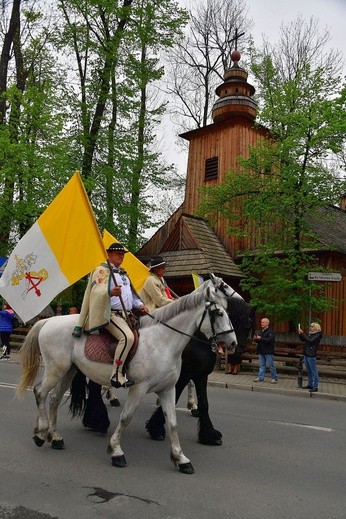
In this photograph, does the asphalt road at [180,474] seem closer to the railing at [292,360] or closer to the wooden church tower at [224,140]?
the railing at [292,360]

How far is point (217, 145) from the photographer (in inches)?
1005

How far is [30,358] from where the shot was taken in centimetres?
685

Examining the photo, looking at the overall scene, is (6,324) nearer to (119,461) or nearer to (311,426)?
(311,426)

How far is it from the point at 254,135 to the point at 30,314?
2052 centimetres

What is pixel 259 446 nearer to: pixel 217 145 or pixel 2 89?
pixel 217 145

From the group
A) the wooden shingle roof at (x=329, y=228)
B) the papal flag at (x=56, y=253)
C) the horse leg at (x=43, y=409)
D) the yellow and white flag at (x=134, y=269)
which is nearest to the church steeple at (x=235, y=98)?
the wooden shingle roof at (x=329, y=228)

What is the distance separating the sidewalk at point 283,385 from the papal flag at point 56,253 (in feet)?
24.8

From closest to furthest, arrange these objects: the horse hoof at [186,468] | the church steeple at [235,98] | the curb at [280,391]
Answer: the horse hoof at [186,468] → the curb at [280,391] → the church steeple at [235,98]

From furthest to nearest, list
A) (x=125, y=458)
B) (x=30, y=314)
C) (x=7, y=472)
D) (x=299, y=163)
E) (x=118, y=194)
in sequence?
1. (x=118, y=194)
2. (x=299, y=163)
3. (x=30, y=314)
4. (x=125, y=458)
5. (x=7, y=472)

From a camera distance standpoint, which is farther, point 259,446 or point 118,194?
point 118,194

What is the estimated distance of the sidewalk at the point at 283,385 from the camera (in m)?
12.4

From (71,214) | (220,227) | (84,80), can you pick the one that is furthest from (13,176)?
(71,214)

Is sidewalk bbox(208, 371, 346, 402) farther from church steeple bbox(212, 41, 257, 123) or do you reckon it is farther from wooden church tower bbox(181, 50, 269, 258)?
church steeple bbox(212, 41, 257, 123)

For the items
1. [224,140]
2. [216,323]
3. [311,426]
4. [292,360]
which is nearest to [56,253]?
[216,323]
